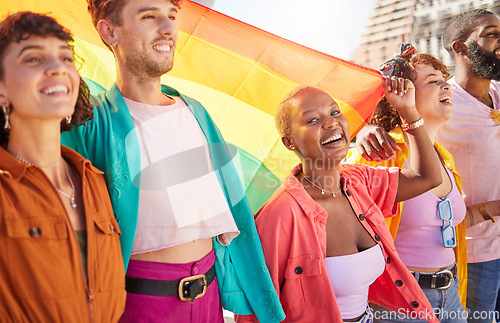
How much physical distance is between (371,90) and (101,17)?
1.54 m

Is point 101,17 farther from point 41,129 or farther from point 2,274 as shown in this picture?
point 2,274

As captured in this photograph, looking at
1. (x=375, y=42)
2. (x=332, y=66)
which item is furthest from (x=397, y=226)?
(x=375, y=42)

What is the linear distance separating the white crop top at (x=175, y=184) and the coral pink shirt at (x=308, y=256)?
9.2 inches

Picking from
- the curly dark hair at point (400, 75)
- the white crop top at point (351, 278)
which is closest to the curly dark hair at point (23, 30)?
the white crop top at point (351, 278)

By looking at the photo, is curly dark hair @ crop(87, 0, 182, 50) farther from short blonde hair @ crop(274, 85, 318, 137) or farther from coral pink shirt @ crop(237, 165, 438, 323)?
coral pink shirt @ crop(237, 165, 438, 323)

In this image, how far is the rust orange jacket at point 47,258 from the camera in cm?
128

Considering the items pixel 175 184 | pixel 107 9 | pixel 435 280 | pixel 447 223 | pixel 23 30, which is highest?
pixel 107 9

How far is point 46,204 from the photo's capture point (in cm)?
136

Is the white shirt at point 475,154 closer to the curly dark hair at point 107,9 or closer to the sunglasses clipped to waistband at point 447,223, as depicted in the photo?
the sunglasses clipped to waistband at point 447,223

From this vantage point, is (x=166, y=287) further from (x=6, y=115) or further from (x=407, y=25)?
(x=407, y=25)

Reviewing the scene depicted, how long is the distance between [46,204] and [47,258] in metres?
0.16

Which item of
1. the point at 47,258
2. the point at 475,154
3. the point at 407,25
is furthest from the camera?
the point at 407,25

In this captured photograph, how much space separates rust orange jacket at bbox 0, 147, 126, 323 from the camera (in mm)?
1276

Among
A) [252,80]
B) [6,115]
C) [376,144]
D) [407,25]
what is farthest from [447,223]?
[407,25]
